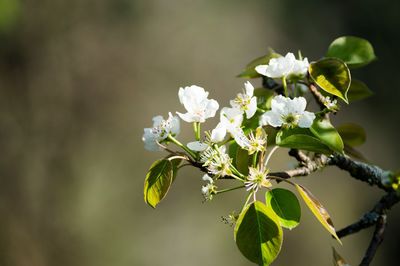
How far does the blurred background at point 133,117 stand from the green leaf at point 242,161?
1606 mm

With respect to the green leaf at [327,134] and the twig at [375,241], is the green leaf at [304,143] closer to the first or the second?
the green leaf at [327,134]

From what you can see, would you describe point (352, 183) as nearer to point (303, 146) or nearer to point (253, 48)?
point (253, 48)

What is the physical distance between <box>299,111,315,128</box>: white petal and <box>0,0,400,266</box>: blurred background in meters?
1.62

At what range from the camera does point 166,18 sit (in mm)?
2457

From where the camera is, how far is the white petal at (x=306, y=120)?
1.87 ft

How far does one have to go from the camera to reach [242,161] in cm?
→ 59

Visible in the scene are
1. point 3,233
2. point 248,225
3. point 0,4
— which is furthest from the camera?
point 3,233

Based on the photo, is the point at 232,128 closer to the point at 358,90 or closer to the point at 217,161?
the point at 217,161

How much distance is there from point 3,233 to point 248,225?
1956 mm

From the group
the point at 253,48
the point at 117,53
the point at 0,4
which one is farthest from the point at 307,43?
the point at 0,4

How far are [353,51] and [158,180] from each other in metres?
0.31

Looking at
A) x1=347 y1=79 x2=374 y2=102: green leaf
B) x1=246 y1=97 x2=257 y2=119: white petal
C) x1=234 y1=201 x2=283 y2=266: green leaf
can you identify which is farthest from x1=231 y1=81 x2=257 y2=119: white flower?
x1=347 y1=79 x2=374 y2=102: green leaf

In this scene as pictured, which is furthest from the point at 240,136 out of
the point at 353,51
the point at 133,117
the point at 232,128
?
the point at 133,117

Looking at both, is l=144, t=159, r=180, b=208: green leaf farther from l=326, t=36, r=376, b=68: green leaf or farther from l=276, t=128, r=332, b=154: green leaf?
l=326, t=36, r=376, b=68: green leaf
